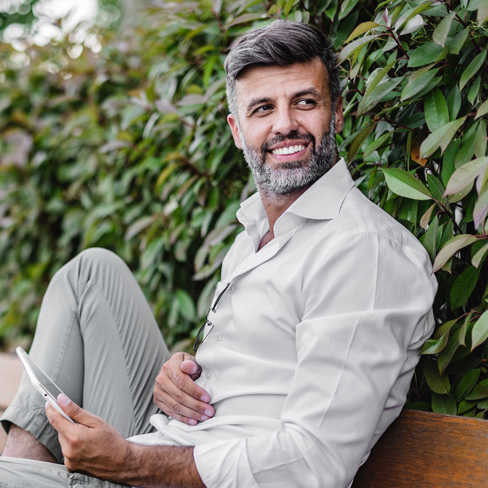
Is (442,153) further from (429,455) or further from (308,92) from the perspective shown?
(429,455)

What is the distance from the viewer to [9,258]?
12.0 ft

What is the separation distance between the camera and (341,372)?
104cm

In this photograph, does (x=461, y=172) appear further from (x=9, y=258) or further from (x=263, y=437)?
(x=9, y=258)

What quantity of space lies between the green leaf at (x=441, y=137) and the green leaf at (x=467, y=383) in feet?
1.68

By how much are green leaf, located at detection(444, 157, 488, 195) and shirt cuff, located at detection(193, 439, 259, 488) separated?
677 mm

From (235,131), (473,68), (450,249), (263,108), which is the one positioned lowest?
(450,249)

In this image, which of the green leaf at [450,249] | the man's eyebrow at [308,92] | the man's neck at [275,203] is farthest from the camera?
the man's neck at [275,203]

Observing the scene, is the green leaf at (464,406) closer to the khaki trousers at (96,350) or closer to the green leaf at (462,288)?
the green leaf at (462,288)

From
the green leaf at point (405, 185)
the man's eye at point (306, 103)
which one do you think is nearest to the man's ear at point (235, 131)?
the man's eye at point (306, 103)

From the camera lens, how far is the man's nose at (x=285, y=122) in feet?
4.64

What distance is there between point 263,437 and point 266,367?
0.19 m

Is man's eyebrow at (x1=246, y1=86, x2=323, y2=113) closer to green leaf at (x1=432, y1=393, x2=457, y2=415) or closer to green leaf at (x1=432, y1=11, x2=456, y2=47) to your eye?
green leaf at (x1=432, y1=11, x2=456, y2=47)

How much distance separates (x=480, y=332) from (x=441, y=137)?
437 mm

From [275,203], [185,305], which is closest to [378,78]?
[275,203]
